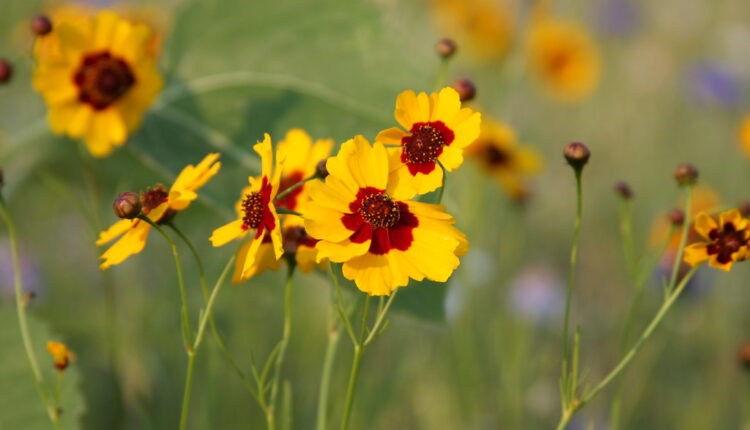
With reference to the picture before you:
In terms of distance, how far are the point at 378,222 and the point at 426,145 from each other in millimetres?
87

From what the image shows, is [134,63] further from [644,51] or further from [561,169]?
[644,51]

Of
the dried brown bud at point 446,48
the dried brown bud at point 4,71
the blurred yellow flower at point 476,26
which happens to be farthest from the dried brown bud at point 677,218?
the blurred yellow flower at point 476,26

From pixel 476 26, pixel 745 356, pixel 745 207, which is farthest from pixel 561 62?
pixel 745 207

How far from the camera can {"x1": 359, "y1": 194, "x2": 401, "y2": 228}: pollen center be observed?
2.50ft

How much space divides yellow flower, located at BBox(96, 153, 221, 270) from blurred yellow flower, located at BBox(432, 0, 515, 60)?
2.35 metres

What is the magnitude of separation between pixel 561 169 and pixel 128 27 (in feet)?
9.06

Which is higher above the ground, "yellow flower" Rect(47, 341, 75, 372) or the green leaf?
"yellow flower" Rect(47, 341, 75, 372)

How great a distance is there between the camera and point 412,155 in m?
0.78

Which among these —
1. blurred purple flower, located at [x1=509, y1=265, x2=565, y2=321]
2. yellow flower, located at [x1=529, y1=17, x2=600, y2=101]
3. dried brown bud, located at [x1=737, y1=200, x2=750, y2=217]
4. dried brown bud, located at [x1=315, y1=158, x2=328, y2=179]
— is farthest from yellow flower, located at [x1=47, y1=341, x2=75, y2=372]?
yellow flower, located at [x1=529, y1=17, x2=600, y2=101]

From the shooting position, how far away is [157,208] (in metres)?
0.80

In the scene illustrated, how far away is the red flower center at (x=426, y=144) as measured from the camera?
0.78 m

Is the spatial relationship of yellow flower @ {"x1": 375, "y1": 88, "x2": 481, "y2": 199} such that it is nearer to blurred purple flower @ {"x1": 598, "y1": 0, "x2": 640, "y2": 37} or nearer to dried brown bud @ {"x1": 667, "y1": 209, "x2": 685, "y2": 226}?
dried brown bud @ {"x1": 667, "y1": 209, "x2": 685, "y2": 226}

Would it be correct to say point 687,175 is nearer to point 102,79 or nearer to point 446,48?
point 446,48

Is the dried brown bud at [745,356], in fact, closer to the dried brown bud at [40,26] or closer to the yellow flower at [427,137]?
the yellow flower at [427,137]
